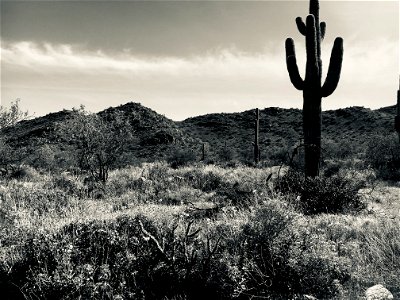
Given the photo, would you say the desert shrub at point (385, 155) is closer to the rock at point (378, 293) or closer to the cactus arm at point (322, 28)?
the cactus arm at point (322, 28)

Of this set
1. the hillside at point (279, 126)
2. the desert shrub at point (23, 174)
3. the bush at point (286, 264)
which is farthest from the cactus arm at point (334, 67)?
the hillside at point (279, 126)

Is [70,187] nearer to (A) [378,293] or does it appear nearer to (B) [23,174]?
(B) [23,174]

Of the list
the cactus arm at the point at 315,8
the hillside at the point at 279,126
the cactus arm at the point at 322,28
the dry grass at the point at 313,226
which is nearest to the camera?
the dry grass at the point at 313,226

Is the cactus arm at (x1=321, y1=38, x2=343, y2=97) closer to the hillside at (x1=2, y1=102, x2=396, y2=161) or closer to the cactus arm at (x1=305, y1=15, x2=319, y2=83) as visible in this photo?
the cactus arm at (x1=305, y1=15, x2=319, y2=83)

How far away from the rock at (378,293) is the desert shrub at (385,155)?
1428cm

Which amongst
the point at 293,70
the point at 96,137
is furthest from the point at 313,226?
the point at 96,137

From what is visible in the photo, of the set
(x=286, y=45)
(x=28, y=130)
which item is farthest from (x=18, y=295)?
(x=28, y=130)

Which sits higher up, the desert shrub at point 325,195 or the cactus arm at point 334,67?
the cactus arm at point 334,67

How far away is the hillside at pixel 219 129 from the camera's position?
152 ft

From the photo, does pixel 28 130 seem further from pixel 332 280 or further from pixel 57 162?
pixel 332 280

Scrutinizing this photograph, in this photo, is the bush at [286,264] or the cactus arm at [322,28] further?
the cactus arm at [322,28]

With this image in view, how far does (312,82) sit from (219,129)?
51132mm

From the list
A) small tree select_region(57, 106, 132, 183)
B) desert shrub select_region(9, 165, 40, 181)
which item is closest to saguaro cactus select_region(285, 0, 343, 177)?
small tree select_region(57, 106, 132, 183)

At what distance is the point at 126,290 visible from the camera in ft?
17.1
